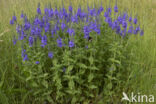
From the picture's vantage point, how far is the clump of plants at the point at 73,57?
2.92 metres

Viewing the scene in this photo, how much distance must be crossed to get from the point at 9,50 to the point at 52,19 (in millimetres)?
1215

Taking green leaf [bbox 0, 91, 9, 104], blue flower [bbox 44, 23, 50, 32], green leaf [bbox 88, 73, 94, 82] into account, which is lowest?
green leaf [bbox 0, 91, 9, 104]

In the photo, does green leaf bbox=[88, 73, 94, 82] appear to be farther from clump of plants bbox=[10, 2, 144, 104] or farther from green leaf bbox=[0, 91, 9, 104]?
green leaf bbox=[0, 91, 9, 104]

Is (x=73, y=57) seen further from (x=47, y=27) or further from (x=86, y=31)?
(x=47, y=27)

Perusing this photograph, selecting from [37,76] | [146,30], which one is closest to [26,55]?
[37,76]

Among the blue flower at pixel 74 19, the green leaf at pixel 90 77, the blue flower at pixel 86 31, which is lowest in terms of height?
the green leaf at pixel 90 77

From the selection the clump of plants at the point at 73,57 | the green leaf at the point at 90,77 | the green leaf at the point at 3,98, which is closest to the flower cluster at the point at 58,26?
the clump of plants at the point at 73,57

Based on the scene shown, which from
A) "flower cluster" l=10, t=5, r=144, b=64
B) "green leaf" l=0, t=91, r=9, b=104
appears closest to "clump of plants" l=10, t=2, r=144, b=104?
"flower cluster" l=10, t=5, r=144, b=64

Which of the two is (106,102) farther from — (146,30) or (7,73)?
(146,30)

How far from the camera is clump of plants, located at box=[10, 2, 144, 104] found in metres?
2.92

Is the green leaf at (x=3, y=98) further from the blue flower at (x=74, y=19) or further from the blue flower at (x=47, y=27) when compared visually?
the blue flower at (x=74, y=19)

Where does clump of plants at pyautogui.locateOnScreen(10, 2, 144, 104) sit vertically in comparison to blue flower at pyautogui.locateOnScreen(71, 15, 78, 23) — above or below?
below

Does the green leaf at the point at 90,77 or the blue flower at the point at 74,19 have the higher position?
the blue flower at the point at 74,19

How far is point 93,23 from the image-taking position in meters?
3.18
